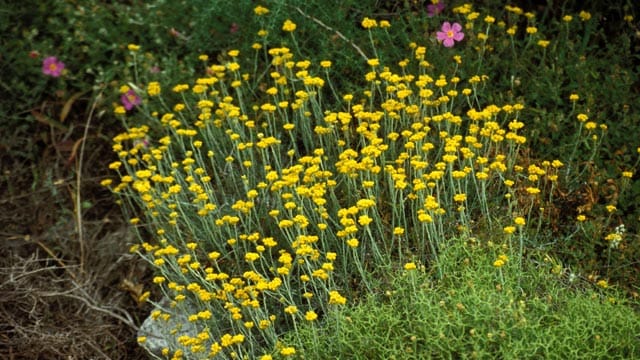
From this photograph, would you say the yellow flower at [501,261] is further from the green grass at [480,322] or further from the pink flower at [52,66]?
the pink flower at [52,66]

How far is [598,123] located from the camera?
4359 millimetres

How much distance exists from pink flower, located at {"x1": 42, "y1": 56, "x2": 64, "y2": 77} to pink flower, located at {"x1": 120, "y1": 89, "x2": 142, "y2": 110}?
0.46 metres

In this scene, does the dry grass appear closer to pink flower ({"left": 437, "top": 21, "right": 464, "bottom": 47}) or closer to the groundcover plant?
the groundcover plant

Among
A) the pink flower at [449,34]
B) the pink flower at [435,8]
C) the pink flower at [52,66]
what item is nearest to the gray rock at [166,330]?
the pink flower at [52,66]

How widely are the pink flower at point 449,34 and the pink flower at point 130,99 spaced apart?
5.21 ft

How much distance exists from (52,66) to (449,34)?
7.02ft

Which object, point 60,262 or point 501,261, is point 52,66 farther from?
point 501,261

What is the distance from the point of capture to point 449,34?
4.65 meters

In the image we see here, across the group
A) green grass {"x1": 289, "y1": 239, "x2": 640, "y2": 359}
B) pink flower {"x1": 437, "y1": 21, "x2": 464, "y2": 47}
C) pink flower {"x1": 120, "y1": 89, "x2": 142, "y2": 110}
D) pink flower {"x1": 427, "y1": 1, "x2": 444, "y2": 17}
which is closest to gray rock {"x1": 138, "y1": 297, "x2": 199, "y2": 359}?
green grass {"x1": 289, "y1": 239, "x2": 640, "y2": 359}

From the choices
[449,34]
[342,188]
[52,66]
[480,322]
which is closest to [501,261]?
[480,322]

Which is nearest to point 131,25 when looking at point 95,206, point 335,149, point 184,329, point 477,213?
point 95,206

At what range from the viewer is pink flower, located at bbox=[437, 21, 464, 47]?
4629 mm

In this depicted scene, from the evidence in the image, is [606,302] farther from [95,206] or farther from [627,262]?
[95,206]

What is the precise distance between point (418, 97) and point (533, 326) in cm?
182
